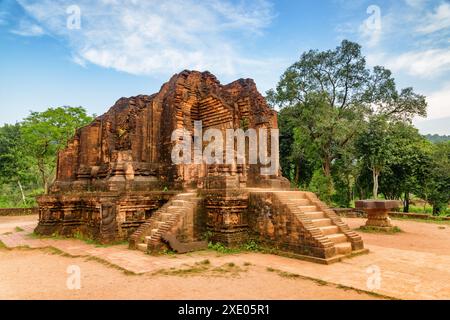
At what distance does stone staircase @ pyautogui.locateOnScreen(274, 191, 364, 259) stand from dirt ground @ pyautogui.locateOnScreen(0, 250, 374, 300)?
155cm

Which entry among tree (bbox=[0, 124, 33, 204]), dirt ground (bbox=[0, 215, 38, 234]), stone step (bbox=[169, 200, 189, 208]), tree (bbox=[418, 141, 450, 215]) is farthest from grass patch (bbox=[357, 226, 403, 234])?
tree (bbox=[0, 124, 33, 204])

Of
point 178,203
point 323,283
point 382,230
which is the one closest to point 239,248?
point 178,203

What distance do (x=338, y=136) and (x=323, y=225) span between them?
13999 mm

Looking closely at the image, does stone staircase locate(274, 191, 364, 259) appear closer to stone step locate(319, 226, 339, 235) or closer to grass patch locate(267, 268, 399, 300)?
stone step locate(319, 226, 339, 235)

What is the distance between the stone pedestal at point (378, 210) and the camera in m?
11.1

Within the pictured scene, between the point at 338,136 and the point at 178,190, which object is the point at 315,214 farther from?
the point at 338,136

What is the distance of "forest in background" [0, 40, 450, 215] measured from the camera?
19.1 meters

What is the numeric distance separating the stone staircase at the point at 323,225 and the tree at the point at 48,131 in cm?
1919

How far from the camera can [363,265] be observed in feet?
19.3

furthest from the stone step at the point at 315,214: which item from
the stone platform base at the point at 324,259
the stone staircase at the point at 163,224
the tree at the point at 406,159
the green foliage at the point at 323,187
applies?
the green foliage at the point at 323,187

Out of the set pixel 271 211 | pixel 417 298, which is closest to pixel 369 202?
pixel 271 211

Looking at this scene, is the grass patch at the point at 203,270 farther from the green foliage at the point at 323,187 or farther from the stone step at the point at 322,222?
the green foliage at the point at 323,187
